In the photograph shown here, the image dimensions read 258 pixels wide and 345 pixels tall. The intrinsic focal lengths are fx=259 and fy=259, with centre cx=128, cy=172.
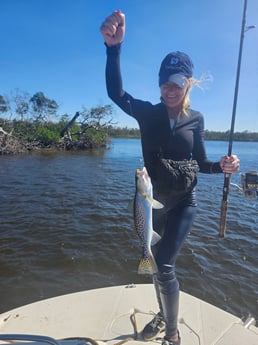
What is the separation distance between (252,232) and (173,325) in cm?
634

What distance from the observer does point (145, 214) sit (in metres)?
2.35

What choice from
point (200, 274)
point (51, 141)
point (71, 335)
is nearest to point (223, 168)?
point (71, 335)

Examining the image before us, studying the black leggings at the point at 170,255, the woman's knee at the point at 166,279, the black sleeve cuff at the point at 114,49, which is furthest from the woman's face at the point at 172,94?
the woman's knee at the point at 166,279

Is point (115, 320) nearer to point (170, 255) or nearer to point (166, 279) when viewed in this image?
point (166, 279)

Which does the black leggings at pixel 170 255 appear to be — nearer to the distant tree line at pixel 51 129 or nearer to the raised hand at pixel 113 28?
the raised hand at pixel 113 28

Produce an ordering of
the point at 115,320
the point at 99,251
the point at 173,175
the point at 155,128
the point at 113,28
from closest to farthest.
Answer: the point at 113,28 < the point at 173,175 < the point at 155,128 < the point at 115,320 < the point at 99,251

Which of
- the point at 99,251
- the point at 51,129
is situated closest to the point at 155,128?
the point at 99,251

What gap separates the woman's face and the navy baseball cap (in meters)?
0.05

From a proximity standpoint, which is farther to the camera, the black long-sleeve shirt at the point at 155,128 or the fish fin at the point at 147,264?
the black long-sleeve shirt at the point at 155,128

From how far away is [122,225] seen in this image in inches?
323

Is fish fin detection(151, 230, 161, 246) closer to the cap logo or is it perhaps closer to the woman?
the woman

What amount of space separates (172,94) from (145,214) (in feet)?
4.02

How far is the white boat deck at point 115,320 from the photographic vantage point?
2832 mm

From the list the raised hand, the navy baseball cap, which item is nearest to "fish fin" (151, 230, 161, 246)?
the navy baseball cap
